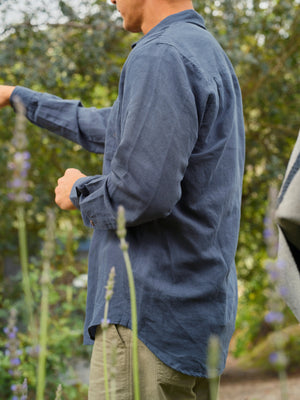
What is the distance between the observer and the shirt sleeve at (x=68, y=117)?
6.14 feet

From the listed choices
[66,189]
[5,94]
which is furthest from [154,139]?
[5,94]

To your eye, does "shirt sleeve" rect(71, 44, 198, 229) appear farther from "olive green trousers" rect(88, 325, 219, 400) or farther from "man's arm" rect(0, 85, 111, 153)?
"man's arm" rect(0, 85, 111, 153)

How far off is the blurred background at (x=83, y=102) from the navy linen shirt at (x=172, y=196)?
6.82 feet

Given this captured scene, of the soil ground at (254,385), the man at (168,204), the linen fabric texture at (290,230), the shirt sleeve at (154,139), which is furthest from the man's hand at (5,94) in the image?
the soil ground at (254,385)

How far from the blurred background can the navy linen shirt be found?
81.8 inches

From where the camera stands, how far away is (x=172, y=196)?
1.25 meters

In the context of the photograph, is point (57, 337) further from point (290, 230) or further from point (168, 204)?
point (290, 230)

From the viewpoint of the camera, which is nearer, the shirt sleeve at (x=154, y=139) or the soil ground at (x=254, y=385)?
the shirt sleeve at (x=154, y=139)

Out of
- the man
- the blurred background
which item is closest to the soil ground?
the blurred background

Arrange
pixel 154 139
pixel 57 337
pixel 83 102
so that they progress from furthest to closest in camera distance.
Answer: pixel 83 102 < pixel 57 337 < pixel 154 139

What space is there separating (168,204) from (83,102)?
3349 mm

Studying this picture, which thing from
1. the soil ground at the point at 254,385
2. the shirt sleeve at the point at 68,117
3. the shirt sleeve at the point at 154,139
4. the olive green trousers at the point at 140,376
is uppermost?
the shirt sleeve at the point at 154,139

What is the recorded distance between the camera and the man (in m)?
1.25

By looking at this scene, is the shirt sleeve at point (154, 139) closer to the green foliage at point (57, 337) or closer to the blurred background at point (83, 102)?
the green foliage at point (57, 337)
